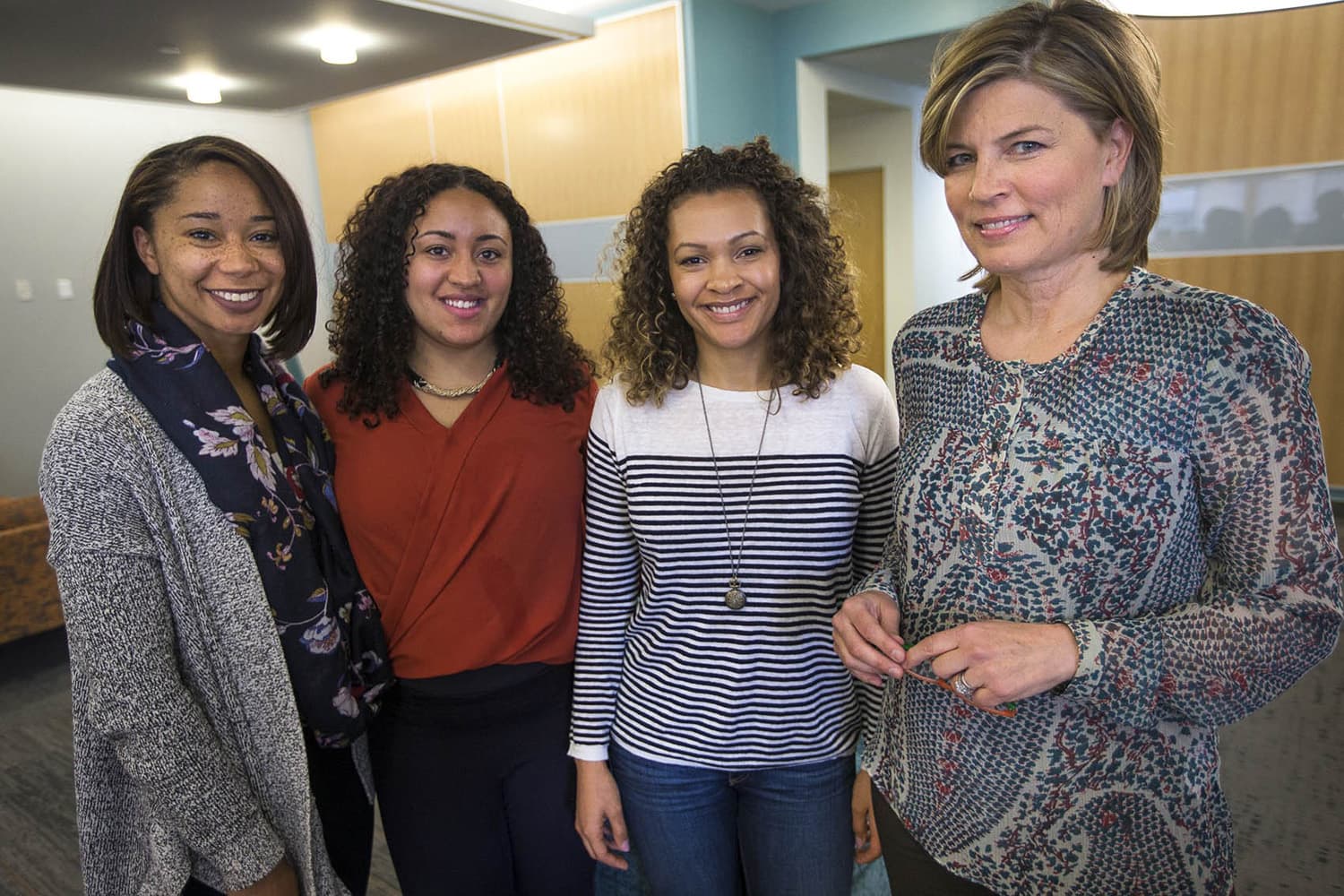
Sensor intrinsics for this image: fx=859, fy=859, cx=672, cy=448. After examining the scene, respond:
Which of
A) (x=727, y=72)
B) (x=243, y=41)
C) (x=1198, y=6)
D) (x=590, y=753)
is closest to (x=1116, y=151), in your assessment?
(x=1198, y=6)

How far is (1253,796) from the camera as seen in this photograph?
260 centimetres

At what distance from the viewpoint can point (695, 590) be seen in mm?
1351

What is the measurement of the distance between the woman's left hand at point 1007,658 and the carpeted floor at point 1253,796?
1053 mm

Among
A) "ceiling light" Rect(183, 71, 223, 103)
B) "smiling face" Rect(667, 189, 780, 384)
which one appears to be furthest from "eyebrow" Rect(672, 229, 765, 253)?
"ceiling light" Rect(183, 71, 223, 103)

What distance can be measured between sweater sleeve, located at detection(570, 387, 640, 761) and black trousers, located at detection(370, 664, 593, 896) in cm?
9

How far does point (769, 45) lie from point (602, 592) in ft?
16.7

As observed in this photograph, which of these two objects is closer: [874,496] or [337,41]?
[874,496]

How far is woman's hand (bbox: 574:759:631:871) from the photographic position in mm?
1422

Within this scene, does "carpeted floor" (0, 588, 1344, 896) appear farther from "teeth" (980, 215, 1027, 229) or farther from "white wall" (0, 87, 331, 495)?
"white wall" (0, 87, 331, 495)

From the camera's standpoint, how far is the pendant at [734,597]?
4.33 feet

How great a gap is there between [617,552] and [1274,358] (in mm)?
949

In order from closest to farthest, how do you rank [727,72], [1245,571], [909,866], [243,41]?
[1245,571], [909,866], [243,41], [727,72]

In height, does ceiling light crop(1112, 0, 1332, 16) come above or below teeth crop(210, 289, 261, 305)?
above

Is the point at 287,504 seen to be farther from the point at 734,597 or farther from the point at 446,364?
the point at 734,597
